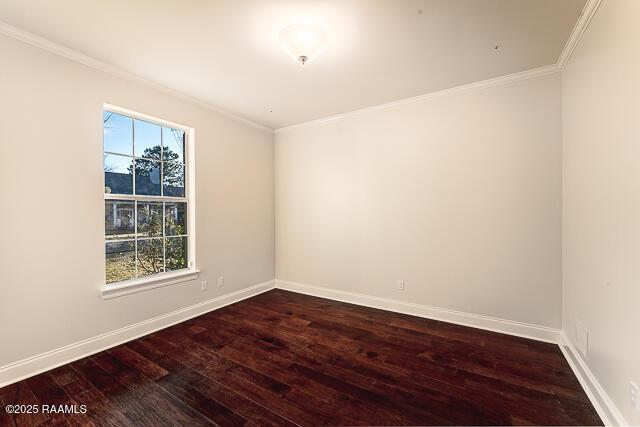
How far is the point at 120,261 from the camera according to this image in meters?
2.73

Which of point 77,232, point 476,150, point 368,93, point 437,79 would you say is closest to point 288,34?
point 368,93

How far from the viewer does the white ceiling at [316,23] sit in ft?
5.98

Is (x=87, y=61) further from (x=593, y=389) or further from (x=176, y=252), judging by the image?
(x=593, y=389)

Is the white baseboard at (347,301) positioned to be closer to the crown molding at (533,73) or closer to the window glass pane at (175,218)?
the window glass pane at (175,218)

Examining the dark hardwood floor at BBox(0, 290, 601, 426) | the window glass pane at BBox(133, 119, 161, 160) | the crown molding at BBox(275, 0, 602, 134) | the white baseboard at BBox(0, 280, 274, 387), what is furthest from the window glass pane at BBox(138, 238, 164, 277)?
the crown molding at BBox(275, 0, 602, 134)

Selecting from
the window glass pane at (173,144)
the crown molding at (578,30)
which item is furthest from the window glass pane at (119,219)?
the crown molding at (578,30)

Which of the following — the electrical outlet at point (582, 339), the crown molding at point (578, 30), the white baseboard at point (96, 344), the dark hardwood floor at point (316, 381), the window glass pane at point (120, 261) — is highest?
the crown molding at point (578, 30)

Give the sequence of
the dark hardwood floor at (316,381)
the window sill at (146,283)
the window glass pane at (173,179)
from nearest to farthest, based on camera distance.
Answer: the dark hardwood floor at (316,381) < the window sill at (146,283) < the window glass pane at (173,179)

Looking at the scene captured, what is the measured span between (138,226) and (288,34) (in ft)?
7.94

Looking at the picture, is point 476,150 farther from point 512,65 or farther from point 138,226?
point 138,226

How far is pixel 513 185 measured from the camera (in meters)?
2.74

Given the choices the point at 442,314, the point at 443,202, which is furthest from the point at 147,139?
the point at 442,314

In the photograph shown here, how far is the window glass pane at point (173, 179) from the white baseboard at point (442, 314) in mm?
2223

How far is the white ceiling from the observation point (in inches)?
71.7
